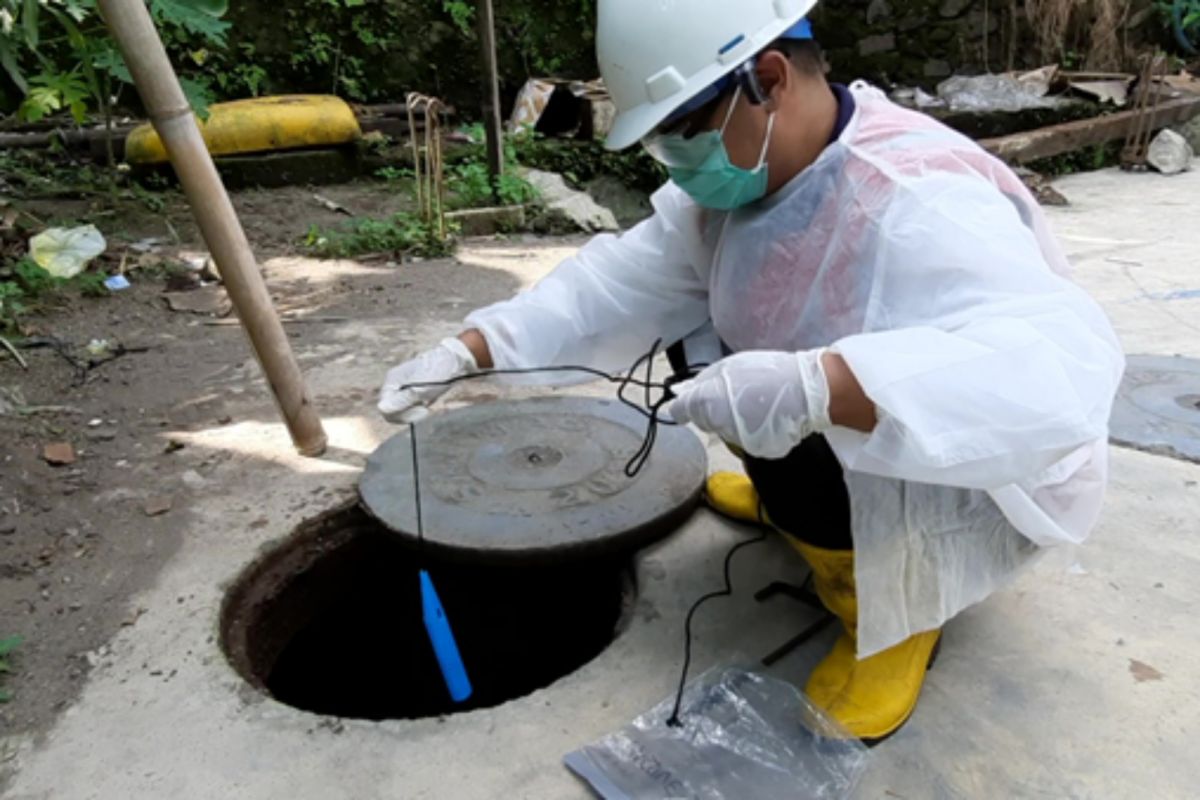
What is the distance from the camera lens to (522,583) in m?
2.43

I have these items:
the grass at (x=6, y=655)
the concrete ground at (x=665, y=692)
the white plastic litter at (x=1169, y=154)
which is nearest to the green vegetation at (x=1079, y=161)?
the white plastic litter at (x=1169, y=154)

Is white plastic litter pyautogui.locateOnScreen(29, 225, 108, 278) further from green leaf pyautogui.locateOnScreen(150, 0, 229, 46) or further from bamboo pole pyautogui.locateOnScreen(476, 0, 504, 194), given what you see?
bamboo pole pyautogui.locateOnScreen(476, 0, 504, 194)

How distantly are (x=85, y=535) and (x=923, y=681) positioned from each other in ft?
6.33

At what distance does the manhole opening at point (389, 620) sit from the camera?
2.10 m

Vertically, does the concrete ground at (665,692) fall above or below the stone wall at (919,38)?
above

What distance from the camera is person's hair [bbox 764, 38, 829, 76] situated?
1.43 meters

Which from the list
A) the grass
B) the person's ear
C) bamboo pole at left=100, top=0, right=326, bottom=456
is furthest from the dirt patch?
the person's ear

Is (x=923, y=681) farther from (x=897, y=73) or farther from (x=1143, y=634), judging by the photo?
(x=897, y=73)

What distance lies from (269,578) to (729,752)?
3.80 ft

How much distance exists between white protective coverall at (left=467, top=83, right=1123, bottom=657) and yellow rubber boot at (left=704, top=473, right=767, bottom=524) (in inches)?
18.7

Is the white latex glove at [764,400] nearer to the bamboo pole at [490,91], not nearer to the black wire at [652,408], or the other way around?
the black wire at [652,408]

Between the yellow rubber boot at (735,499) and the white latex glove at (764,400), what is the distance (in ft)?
2.62

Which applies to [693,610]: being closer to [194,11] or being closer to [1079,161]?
[194,11]

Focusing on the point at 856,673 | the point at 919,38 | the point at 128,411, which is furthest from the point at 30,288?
the point at 919,38
